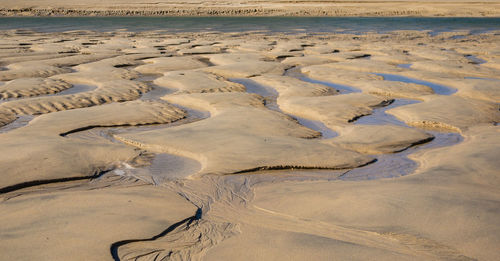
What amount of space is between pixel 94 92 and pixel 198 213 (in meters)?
3.15

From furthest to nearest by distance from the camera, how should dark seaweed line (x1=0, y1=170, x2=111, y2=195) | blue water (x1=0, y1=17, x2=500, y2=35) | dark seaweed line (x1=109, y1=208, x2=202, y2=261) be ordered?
blue water (x1=0, y1=17, x2=500, y2=35) < dark seaweed line (x1=0, y1=170, x2=111, y2=195) < dark seaweed line (x1=109, y1=208, x2=202, y2=261)

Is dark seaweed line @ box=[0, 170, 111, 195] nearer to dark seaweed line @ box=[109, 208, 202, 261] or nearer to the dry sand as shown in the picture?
the dry sand

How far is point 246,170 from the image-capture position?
2.85 meters

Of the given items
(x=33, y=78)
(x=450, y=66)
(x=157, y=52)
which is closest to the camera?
(x=33, y=78)

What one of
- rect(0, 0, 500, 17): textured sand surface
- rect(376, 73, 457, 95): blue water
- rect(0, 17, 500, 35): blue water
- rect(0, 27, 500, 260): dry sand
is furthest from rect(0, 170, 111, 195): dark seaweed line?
rect(0, 0, 500, 17): textured sand surface

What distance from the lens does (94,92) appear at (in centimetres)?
499

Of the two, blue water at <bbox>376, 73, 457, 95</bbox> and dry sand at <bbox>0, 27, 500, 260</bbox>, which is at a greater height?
dry sand at <bbox>0, 27, 500, 260</bbox>

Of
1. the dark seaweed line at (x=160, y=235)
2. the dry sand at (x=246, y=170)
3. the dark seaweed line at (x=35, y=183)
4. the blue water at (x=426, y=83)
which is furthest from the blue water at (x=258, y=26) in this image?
the dark seaweed line at (x=160, y=235)

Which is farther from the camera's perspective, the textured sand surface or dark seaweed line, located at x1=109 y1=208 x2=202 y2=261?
the textured sand surface

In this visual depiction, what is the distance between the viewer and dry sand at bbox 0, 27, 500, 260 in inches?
75.8

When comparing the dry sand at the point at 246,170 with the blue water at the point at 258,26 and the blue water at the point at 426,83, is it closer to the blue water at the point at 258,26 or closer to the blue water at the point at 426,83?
the blue water at the point at 426,83

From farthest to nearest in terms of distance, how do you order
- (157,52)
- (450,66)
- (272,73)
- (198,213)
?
(157,52)
(450,66)
(272,73)
(198,213)

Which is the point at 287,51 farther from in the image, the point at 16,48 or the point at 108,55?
the point at 16,48

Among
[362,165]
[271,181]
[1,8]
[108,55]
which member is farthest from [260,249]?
[1,8]
